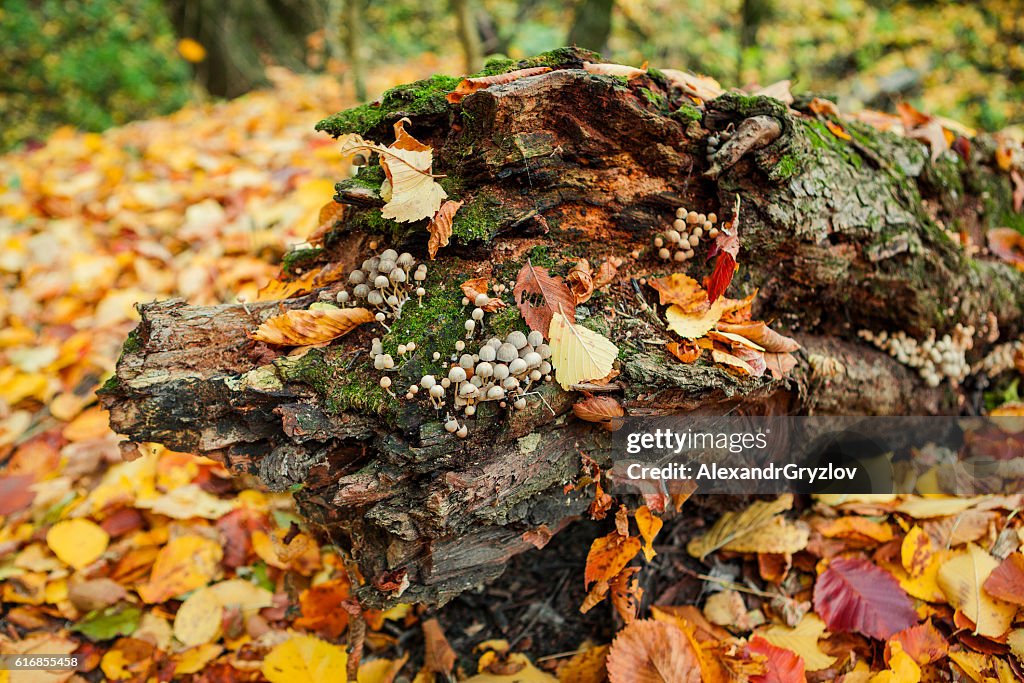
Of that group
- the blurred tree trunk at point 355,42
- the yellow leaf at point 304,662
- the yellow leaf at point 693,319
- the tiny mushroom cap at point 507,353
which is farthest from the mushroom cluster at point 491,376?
the blurred tree trunk at point 355,42

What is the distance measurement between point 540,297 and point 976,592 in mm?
1927

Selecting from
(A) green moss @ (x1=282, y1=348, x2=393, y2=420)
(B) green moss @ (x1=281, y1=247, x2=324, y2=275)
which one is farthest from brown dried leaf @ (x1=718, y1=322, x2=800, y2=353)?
(B) green moss @ (x1=281, y1=247, x2=324, y2=275)

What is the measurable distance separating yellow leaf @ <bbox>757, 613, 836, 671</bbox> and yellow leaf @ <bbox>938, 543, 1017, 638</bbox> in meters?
0.49

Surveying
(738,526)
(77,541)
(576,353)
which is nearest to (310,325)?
(576,353)

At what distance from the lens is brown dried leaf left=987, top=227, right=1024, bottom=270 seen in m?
3.38

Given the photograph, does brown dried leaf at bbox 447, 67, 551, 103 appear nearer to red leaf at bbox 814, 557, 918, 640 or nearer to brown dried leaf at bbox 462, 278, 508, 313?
brown dried leaf at bbox 462, 278, 508, 313

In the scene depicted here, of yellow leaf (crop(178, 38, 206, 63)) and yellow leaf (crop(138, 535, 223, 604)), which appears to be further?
yellow leaf (crop(178, 38, 206, 63))

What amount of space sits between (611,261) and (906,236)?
1.38m

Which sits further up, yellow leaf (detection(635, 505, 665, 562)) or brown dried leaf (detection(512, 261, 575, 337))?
brown dried leaf (detection(512, 261, 575, 337))

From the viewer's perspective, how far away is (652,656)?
86.5 inches

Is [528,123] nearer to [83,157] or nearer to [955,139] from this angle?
[955,139]

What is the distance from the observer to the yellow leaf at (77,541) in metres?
2.80

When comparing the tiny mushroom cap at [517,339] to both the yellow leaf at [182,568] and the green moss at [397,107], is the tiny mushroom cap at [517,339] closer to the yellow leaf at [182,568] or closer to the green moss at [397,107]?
the green moss at [397,107]

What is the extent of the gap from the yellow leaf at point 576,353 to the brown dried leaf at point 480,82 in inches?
33.0
